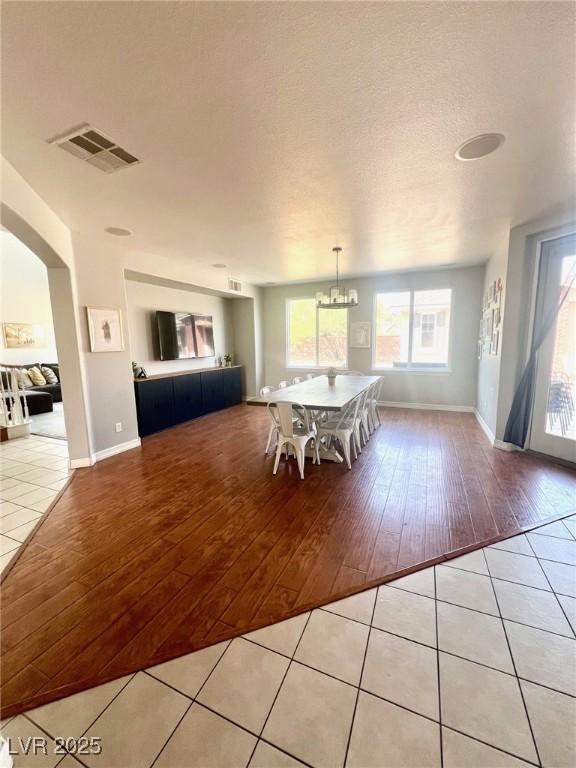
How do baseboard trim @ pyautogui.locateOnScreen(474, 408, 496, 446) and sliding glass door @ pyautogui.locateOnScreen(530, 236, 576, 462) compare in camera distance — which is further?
baseboard trim @ pyautogui.locateOnScreen(474, 408, 496, 446)

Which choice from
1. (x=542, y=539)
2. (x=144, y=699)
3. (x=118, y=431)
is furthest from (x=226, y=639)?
(x=118, y=431)

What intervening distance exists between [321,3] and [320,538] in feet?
9.27

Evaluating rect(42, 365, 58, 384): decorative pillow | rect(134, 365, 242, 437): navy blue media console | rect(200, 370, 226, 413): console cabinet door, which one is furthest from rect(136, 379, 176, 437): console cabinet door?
rect(42, 365, 58, 384): decorative pillow

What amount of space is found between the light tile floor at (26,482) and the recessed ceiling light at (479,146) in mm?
4189

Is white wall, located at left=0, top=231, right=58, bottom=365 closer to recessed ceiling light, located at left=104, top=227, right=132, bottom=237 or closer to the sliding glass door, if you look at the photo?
recessed ceiling light, located at left=104, top=227, right=132, bottom=237

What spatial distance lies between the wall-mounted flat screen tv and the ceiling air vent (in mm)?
3460

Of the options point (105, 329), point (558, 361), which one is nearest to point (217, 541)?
point (105, 329)

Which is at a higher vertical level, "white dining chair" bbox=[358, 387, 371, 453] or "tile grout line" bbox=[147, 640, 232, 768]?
"white dining chair" bbox=[358, 387, 371, 453]

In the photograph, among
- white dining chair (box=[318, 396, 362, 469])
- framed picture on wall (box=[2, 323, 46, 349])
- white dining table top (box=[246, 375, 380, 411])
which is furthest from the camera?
framed picture on wall (box=[2, 323, 46, 349])

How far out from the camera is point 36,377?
746 cm

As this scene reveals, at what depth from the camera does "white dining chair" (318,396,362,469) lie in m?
3.56

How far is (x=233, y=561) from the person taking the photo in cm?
211

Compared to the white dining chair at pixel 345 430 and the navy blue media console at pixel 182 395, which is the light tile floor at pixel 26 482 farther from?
the white dining chair at pixel 345 430

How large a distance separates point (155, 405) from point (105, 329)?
4.90 feet
